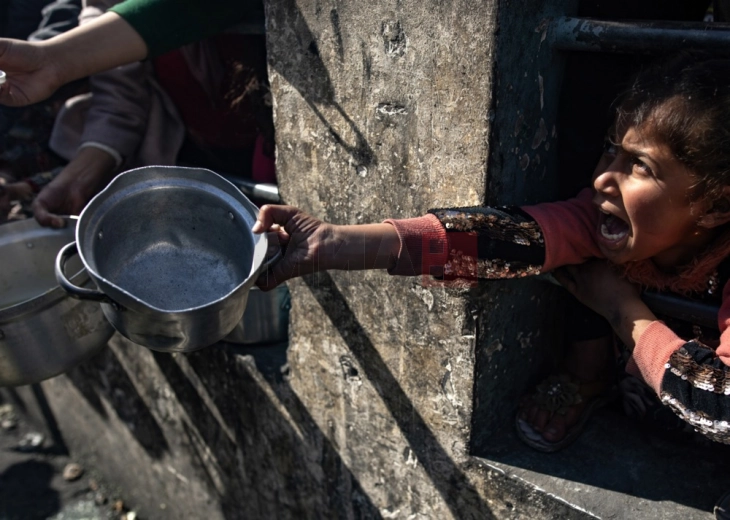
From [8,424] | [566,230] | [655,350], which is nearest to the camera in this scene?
[655,350]

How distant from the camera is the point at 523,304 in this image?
68.5 inches

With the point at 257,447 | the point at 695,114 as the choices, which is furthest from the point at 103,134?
the point at 695,114

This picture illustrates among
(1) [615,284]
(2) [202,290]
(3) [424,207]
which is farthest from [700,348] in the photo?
(2) [202,290]

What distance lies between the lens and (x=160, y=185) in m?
1.54

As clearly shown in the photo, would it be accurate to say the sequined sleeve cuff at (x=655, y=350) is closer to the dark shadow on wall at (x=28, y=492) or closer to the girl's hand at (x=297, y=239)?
the girl's hand at (x=297, y=239)

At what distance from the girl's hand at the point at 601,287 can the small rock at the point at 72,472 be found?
9.98 feet

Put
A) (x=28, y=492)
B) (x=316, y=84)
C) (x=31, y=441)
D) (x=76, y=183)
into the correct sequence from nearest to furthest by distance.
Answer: (x=316, y=84) → (x=76, y=183) → (x=28, y=492) → (x=31, y=441)

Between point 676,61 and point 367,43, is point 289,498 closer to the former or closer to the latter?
point 367,43

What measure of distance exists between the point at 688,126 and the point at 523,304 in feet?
2.07

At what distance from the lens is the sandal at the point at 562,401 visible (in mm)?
1755

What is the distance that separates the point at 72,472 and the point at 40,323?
2093 mm

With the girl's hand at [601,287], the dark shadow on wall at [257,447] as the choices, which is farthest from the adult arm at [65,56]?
the girl's hand at [601,287]

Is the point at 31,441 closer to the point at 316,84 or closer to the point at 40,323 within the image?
the point at 40,323

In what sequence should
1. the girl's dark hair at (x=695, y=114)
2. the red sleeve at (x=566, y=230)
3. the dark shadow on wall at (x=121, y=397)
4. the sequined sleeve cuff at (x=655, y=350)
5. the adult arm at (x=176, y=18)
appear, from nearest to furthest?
the girl's dark hair at (x=695, y=114), the sequined sleeve cuff at (x=655, y=350), the red sleeve at (x=566, y=230), the adult arm at (x=176, y=18), the dark shadow on wall at (x=121, y=397)
